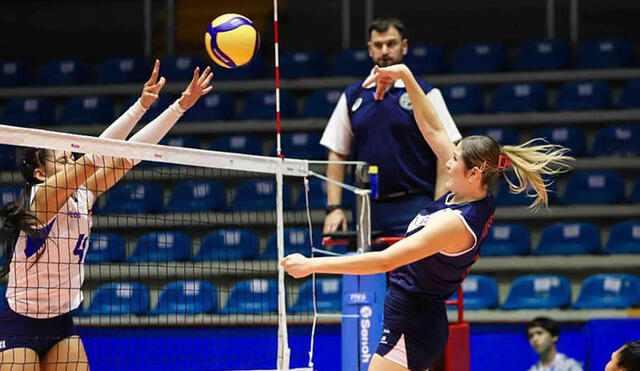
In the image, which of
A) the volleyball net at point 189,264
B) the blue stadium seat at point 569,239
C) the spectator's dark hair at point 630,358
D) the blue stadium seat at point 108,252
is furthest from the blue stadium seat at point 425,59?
the spectator's dark hair at point 630,358

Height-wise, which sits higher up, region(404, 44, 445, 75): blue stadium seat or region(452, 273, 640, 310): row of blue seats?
region(404, 44, 445, 75): blue stadium seat

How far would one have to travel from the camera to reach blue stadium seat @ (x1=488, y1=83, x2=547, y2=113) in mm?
11656

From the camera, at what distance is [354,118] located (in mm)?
6523

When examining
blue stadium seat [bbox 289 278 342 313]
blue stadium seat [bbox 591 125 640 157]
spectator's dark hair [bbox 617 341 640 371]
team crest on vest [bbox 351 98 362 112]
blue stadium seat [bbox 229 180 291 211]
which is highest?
team crest on vest [bbox 351 98 362 112]

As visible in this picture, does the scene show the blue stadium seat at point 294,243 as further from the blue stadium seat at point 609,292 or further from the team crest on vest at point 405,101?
the team crest on vest at point 405,101

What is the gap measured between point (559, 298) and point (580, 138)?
2.36 m

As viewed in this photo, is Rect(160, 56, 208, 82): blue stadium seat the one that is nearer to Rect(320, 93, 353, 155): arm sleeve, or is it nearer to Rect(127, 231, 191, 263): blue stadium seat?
Rect(127, 231, 191, 263): blue stadium seat

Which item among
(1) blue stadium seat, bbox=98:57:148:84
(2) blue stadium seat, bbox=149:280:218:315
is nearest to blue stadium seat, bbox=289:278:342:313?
(2) blue stadium seat, bbox=149:280:218:315

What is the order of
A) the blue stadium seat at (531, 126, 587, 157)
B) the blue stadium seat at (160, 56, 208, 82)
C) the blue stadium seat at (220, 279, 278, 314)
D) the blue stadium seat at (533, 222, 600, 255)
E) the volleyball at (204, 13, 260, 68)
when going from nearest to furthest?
the volleyball at (204, 13, 260, 68), the blue stadium seat at (220, 279, 278, 314), the blue stadium seat at (533, 222, 600, 255), the blue stadium seat at (531, 126, 587, 157), the blue stadium seat at (160, 56, 208, 82)

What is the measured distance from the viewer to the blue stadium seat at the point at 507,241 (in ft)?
34.0

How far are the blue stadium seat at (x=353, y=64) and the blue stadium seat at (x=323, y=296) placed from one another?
3302mm

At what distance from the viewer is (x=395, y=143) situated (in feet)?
21.0

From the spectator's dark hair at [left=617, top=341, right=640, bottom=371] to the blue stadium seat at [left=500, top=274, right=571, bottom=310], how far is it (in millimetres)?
5353

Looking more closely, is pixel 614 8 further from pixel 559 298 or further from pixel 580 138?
pixel 559 298
